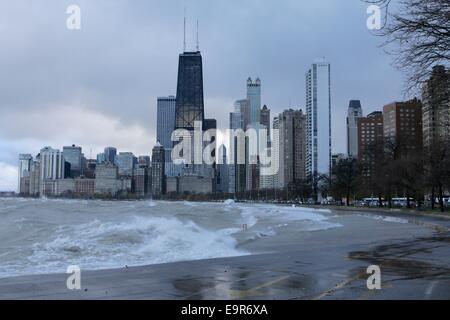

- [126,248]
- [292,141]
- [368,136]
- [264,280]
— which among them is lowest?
[126,248]

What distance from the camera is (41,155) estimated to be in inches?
6024

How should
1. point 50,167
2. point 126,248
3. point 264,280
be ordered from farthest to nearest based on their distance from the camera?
point 50,167, point 126,248, point 264,280

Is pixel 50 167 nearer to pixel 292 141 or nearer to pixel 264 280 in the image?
pixel 292 141

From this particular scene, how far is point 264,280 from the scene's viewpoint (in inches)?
487

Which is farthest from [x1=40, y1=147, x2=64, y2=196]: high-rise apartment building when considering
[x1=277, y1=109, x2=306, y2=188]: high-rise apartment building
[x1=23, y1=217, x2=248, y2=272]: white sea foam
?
[x1=23, y1=217, x2=248, y2=272]: white sea foam

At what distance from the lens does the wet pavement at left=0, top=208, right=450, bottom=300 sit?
10.4 meters

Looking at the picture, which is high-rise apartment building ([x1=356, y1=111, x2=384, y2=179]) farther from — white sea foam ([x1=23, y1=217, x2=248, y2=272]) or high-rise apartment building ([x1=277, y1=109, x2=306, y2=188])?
white sea foam ([x1=23, y1=217, x2=248, y2=272])

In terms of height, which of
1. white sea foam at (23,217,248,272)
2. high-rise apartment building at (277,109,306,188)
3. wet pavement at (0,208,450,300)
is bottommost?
white sea foam at (23,217,248,272)

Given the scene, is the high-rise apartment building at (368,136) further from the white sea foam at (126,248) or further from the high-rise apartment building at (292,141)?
the white sea foam at (126,248)

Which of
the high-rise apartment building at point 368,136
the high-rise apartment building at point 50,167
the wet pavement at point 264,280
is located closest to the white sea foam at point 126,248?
the wet pavement at point 264,280

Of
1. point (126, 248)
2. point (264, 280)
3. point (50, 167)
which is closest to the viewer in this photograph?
point (264, 280)

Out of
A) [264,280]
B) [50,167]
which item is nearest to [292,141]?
[50,167]
